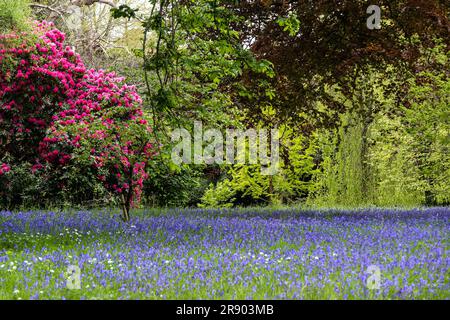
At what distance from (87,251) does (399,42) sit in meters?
8.47

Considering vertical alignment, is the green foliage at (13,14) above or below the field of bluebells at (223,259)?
above

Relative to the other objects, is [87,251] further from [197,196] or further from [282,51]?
[197,196]

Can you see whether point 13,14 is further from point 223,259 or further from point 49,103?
point 223,259

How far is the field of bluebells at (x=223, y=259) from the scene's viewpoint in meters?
5.70

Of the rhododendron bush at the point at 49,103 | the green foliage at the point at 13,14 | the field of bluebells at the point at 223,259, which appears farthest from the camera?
the rhododendron bush at the point at 49,103

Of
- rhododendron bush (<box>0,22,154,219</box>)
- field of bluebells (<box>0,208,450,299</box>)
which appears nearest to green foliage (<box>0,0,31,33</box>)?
rhododendron bush (<box>0,22,154,219</box>)

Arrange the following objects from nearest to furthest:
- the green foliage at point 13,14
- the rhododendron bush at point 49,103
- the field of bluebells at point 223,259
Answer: the field of bluebells at point 223,259, the green foliage at point 13,14, the rhododendron bush at point 49,103

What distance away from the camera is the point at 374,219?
12242 millimetres

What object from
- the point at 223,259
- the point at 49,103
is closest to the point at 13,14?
the point at 49,103

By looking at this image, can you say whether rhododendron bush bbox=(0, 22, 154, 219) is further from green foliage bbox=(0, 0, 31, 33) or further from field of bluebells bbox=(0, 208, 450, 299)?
field of bluebells bbox=(0, 208, 450, 299)

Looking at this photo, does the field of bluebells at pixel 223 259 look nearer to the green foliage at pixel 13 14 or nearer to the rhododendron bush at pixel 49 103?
the green foliage at pixel 13 14

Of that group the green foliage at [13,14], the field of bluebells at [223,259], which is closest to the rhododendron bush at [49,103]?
the green foliage at [13,14]

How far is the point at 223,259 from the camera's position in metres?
7.25
